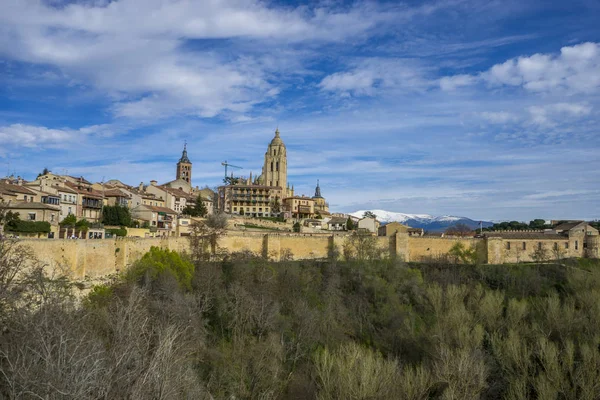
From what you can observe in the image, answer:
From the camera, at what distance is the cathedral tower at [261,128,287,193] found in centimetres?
8731

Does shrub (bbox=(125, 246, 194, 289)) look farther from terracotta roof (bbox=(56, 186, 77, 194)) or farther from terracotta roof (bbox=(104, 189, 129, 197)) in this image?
terracotta roof (bbox=(104, 189, 129, 197))

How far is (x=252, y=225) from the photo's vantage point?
5809 centimetres

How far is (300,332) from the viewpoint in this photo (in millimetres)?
29094

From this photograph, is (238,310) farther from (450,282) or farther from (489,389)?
(450,282)

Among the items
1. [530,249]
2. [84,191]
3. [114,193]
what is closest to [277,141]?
[114,193]

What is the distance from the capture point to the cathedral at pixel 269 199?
7262 cm

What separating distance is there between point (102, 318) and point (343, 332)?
1563cm

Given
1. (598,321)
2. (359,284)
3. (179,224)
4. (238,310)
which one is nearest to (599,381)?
(598,321)

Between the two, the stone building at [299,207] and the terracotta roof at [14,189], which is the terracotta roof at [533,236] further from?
the terracotta roof at [14,189]

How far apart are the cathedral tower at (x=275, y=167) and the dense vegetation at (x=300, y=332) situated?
4392cm

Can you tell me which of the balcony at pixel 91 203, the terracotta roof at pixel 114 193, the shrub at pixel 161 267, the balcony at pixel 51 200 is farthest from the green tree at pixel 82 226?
the terracotta roof at pixel 114 193

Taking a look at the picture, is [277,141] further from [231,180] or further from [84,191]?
[84,191]

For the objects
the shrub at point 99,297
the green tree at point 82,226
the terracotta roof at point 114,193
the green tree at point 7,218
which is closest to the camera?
the shrub at point 99,297

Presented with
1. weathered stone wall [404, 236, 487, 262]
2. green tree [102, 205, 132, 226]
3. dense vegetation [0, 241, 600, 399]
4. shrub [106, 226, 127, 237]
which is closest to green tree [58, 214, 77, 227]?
shrub [106, 226, 127, 237]
